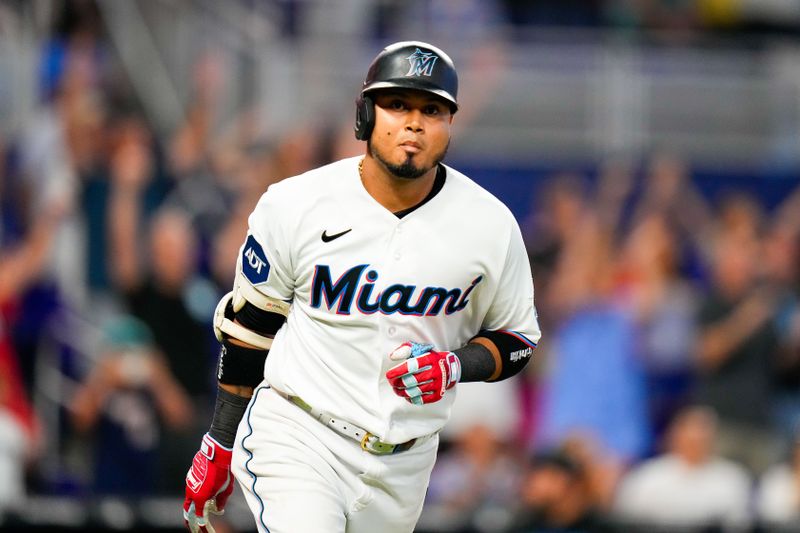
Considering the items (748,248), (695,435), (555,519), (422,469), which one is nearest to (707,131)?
(748,248)

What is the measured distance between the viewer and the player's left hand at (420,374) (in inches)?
176

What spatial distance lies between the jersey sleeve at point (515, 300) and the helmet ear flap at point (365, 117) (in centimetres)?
61

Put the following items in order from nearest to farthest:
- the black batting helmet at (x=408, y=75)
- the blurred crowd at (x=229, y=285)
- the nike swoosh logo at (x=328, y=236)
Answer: the black batting helmet at (x=408, y=75) < the nike swoosh logo at (x=328, y=236) < the blurred crowd at (x=229, y=285)

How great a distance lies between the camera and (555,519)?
322 inches

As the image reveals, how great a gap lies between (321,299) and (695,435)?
4.99m

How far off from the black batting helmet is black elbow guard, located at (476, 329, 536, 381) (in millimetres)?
803

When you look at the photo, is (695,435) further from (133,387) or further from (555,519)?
(133,387)

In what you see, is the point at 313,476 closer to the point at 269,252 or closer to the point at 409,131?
the point at 269,252

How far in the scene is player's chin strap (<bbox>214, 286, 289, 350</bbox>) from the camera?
486 centimetres

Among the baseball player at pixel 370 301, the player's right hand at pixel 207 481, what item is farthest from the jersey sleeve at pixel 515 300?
the player's right hand at pixel 207 481

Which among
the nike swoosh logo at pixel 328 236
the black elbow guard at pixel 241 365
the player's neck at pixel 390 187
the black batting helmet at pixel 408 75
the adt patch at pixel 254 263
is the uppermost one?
the black batting helmet at pixel 408 75

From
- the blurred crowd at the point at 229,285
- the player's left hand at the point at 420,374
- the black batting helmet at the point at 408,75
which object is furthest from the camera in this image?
the blurred crowd at the point at 229,285

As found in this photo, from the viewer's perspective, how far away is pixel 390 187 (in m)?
4.80

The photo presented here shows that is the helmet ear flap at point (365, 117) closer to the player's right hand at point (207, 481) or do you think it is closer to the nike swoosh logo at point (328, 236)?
the nike swoosh logo at point (328, 236)
